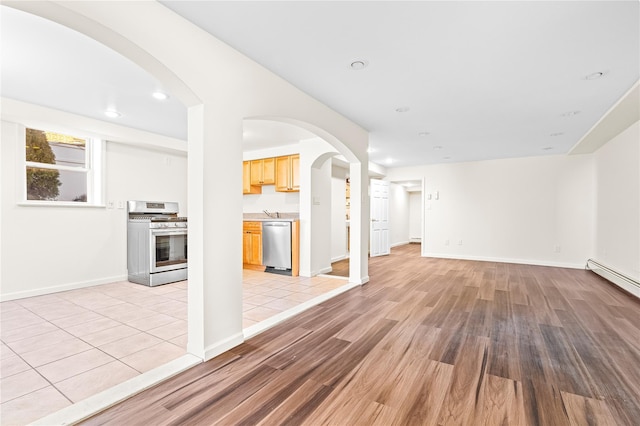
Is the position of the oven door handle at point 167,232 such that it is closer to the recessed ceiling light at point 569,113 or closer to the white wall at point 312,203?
the white wall at point 312,203

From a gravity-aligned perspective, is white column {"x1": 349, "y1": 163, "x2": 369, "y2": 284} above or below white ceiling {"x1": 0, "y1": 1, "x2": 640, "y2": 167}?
below

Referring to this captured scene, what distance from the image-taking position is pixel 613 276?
4535 mm

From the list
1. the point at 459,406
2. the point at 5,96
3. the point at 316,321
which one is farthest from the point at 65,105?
the point at 459,406

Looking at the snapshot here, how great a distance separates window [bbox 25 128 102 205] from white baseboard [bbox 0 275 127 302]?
1184mm

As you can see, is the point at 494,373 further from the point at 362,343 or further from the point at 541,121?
the point at 541,121

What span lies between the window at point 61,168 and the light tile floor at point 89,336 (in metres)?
1.40

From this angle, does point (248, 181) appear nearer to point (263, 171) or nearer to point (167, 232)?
point (263, 171)

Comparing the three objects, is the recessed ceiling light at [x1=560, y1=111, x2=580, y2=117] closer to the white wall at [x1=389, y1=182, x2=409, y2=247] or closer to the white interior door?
the white interior door

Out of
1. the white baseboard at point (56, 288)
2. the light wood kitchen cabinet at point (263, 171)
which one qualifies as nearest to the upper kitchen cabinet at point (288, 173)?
the light wood kitchen cabinet at point (263, 171)

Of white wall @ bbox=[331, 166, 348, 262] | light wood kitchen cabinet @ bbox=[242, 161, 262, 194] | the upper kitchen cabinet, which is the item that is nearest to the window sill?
light wood kitchen cabinet @ bbox=[242, 161, 262, 194]

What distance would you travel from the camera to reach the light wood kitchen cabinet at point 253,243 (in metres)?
5.45

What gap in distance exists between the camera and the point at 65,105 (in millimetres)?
3496

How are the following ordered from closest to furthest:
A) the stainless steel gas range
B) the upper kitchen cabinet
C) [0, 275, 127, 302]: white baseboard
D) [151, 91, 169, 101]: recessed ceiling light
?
1. [151, 91, 169, 101]: recessed ceiling light
2. [0, 275, 127, 302]: white baseboard
3. the stainless steel gas range
4. the upper kitchen cabinet

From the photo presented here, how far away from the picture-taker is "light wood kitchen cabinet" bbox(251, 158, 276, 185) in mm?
5696
